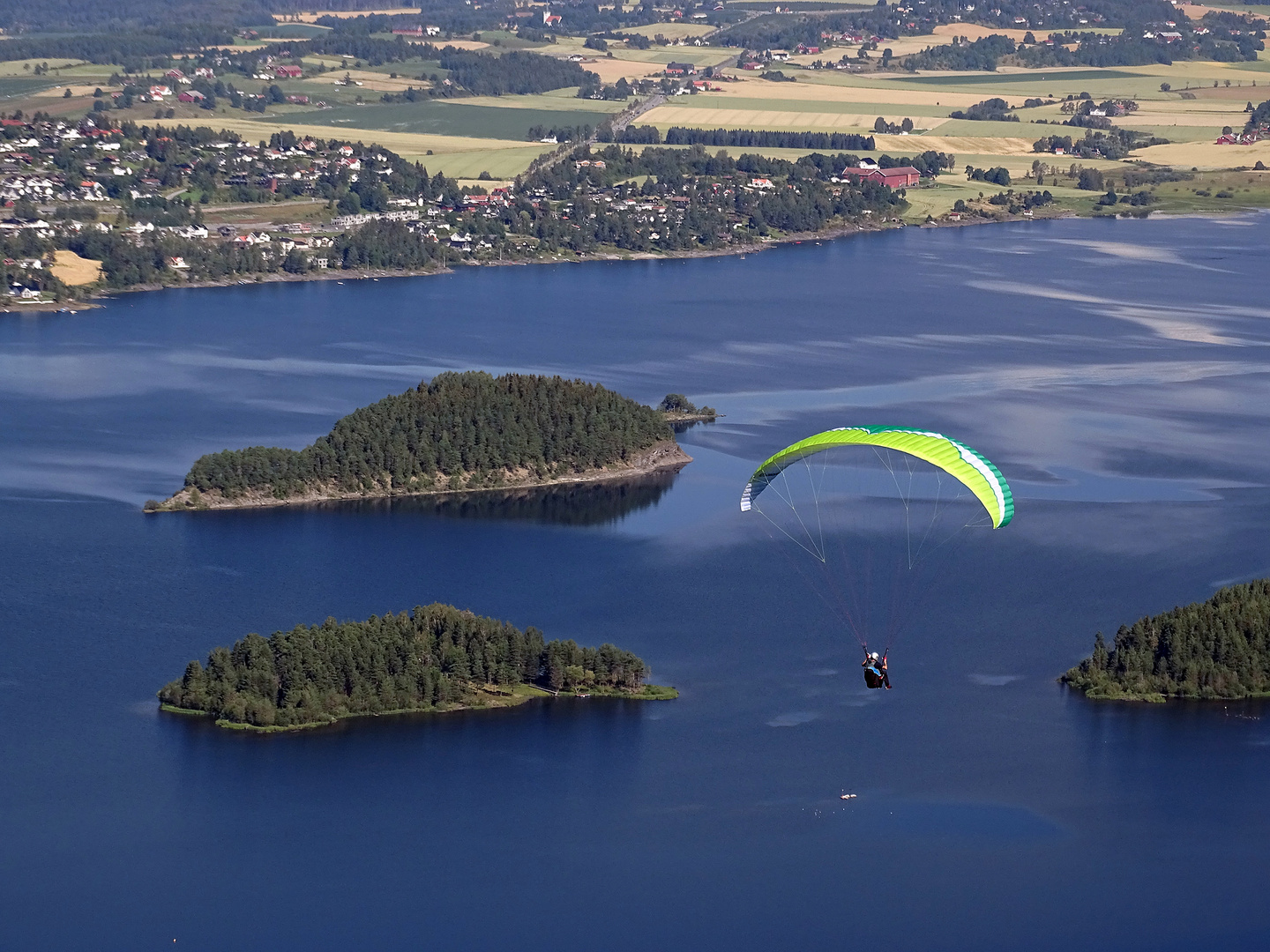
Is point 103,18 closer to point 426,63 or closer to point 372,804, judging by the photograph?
point 426,63

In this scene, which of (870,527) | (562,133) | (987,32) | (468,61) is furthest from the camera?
(987,32)

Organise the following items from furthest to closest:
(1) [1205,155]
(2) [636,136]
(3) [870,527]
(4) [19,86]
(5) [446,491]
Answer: (4) [19,86]
(1) [1205,155]
(2) [636,136]
(5) [446,491]
(3) [870,527]

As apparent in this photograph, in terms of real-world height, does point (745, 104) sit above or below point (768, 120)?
above

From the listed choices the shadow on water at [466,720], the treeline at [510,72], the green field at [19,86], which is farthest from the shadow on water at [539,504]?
the treeline at [510,72]

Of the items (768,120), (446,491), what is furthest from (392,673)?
(768,120)

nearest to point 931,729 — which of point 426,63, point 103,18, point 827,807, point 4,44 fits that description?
point 827,807

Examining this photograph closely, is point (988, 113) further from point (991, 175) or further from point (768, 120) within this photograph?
point (991, 175)

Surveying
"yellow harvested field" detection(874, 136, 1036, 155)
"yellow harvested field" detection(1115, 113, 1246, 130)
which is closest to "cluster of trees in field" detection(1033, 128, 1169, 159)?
"yellow harvested field" detection(874, 136, 1036, 155)

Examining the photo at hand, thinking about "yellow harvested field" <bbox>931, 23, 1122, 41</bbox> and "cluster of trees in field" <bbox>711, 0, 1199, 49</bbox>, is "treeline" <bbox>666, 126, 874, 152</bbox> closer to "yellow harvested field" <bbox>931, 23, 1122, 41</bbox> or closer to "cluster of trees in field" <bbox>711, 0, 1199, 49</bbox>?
"cluster of trees in field" <bbox>711, 0, 1199, 49</bbox>
